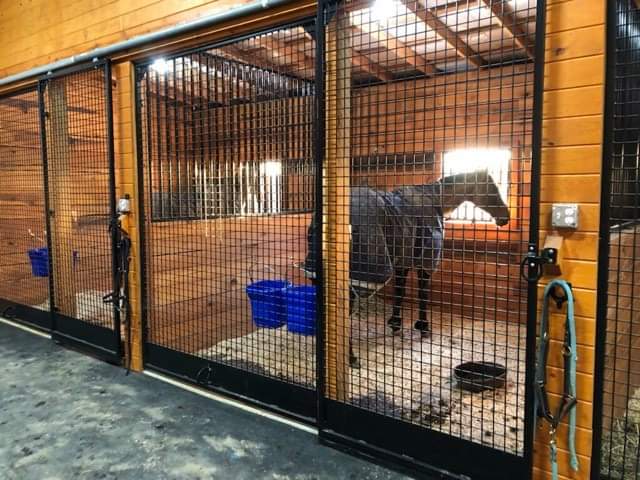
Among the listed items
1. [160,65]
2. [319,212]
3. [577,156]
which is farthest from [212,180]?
[577,156]

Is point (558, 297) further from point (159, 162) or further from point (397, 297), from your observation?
point (159, 162)

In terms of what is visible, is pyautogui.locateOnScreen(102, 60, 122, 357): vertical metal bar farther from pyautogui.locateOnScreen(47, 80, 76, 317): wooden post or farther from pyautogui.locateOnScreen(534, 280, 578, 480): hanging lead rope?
pyautogui.locateOnScreen(534, 280, 578, 480): hanging lead rope

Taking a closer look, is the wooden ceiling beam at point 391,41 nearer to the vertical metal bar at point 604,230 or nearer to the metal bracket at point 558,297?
the vertical metal bar at point 604,230

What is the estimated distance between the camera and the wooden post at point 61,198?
353 centimetres

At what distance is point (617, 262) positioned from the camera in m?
1.86

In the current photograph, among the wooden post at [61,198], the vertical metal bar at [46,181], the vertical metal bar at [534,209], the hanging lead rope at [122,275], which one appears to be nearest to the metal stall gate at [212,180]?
the hanging lead rope at [122,275]

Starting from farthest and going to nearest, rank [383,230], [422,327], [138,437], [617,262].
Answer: [422,327], [383,230], [138,437], [617,262]

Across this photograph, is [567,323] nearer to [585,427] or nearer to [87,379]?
[585,427]

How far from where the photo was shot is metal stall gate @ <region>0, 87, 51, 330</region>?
4.08 metres

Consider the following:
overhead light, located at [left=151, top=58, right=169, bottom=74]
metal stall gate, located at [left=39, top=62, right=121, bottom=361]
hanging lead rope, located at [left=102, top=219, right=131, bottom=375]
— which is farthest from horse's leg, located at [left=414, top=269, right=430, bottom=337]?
metal stall gate, located at [left=39, top=62, right=121, bottom=361]

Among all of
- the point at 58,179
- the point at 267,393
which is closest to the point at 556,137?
the point at 267,393

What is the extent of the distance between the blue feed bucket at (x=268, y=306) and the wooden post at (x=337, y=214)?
35.3 inches

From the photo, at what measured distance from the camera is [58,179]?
3625mm

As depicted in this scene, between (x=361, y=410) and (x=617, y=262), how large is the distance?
127 cm
